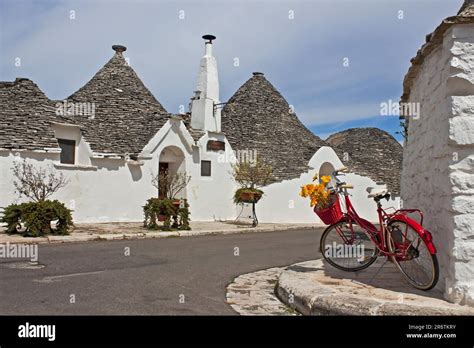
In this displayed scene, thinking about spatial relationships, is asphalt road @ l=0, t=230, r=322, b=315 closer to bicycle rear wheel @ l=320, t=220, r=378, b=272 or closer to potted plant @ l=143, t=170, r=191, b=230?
bicycle rear wheel @ l=320, t=220, r=378, b=272

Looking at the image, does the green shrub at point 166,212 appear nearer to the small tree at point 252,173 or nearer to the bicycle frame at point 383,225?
the small tree at point 252,173

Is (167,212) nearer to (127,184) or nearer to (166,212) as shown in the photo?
(166,212)

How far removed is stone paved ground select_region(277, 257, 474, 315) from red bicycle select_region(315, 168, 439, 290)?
186mm

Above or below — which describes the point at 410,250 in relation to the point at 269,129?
below

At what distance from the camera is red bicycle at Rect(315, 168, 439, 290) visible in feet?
17.8

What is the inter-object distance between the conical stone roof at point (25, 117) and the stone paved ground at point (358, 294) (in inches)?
469

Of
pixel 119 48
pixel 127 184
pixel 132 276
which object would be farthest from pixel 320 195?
pixel 119 48

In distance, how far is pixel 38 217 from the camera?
1182cm

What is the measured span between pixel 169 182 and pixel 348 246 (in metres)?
12.8

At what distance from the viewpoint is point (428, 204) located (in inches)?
232

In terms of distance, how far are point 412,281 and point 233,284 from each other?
2.67 m

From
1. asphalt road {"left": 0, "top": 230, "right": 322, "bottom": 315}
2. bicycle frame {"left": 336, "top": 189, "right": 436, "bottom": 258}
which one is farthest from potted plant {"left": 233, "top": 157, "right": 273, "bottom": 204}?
bicycle frame {"left": 336, "top": 189, "right": 436, "bottom": 258}
